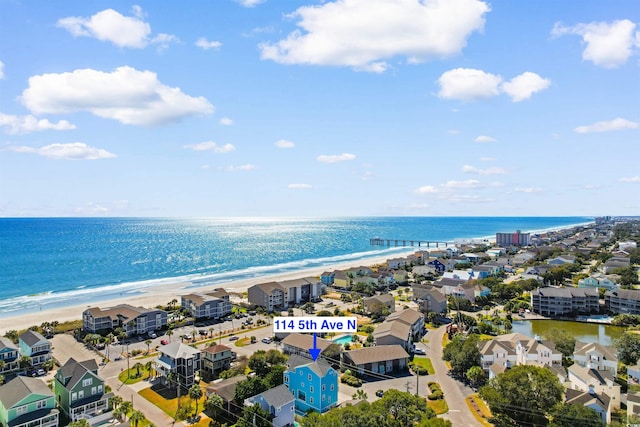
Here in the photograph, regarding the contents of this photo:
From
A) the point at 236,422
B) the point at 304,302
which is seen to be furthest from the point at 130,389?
the point at 304,302

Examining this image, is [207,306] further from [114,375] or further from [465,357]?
[465,357]

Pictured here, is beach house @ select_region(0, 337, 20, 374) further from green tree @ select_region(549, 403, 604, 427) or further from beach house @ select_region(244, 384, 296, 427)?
green tree @ select_region(549, 403, 604, 427)

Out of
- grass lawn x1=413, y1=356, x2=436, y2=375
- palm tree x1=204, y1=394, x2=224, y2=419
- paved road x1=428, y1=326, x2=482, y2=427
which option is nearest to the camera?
paved road x1=428, y1=326, x2=482, y2=427

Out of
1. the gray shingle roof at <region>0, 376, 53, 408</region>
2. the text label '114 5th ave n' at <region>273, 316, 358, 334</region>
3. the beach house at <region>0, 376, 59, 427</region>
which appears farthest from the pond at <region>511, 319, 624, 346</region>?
the gray shingle roof at <region>0, 376, 53, 408</region>

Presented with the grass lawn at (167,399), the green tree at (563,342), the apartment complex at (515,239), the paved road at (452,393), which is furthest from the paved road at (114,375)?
the apartment complex at (515,239)

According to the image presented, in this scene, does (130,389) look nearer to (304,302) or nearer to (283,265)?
(304,302)

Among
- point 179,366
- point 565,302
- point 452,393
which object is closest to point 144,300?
point 179,366
